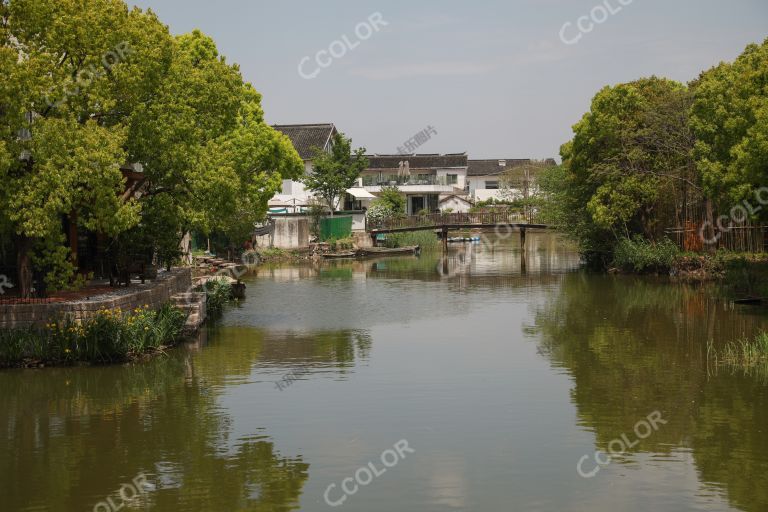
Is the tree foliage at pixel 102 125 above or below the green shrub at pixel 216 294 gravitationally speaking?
above

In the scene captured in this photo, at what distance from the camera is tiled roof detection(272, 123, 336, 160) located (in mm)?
79250

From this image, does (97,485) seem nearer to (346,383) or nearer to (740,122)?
(346,383)

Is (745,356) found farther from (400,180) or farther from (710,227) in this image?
(400,180)

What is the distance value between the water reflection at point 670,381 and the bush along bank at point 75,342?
33.6 ft

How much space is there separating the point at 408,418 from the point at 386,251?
48675 millimetres

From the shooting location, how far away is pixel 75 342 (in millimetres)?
21969

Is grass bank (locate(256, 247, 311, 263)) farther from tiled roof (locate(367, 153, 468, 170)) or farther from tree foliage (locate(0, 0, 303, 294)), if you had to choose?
tiled roof (locate(367, 153, 468, 170))

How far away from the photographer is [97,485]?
14.2m

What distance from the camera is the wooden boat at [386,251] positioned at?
65.2 metres

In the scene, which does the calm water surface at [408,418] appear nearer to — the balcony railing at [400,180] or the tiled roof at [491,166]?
the balcony railing at [400,180]

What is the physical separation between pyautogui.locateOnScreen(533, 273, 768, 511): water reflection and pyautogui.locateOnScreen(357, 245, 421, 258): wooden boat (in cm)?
2967

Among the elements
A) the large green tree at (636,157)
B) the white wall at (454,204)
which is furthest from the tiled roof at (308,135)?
the large green tree at (636,157)

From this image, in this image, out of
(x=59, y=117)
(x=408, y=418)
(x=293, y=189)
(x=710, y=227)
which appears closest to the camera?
(x=408, y=418)

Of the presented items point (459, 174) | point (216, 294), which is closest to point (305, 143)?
point (459, 174)
